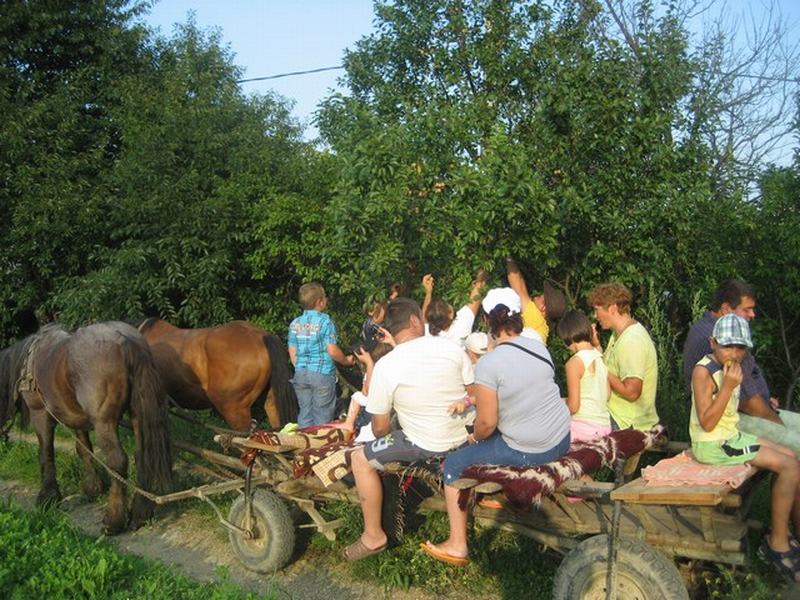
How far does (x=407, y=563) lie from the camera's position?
5094 mm

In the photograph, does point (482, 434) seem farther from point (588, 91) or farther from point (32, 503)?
point (32, 503)

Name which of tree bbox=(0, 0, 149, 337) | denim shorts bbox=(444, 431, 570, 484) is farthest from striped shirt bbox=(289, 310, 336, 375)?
tree bbox=(0, 0, 149, 337)

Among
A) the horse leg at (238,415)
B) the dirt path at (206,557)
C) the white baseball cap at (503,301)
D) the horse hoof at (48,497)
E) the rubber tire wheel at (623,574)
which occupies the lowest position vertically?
the dirt path at (206,557)

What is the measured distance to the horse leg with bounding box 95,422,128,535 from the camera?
20.7 feet

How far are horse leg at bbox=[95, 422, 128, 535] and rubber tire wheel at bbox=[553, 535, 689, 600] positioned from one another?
13.0ft

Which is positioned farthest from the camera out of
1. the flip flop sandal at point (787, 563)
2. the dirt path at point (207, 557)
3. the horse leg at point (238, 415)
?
the horse leg at point (238, 415)

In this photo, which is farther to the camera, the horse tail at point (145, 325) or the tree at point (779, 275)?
the horse tail at point (145, 325)

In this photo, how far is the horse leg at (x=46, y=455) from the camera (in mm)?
7184

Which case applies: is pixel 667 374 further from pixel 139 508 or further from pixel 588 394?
pixel 139 508

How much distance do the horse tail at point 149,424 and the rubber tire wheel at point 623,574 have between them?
365 cm

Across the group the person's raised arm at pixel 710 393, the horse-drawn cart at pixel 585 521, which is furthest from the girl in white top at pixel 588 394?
the person's raised arm at pixel 710 393

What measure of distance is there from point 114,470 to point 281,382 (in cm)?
183

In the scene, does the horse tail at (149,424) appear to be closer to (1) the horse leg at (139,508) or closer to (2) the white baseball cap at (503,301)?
(1) the horse leg at (139,508)

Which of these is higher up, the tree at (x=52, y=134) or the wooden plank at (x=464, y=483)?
the tree at (x=52, y=134)
